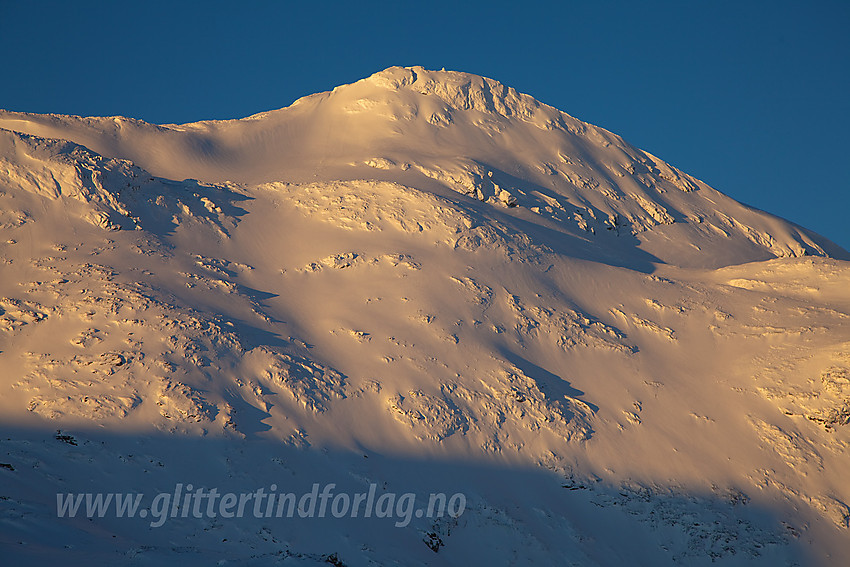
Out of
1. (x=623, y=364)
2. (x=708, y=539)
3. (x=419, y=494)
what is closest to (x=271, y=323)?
(x=419, y=494)

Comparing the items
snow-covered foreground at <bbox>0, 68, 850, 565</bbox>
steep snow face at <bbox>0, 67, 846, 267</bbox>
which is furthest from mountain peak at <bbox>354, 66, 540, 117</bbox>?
snow-covered foreground at <bbox>0, 68, 850, 565</bbox>

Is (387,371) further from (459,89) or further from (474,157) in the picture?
(459,89)

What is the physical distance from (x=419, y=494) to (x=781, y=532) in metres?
20.3

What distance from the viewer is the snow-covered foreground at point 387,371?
3231cm

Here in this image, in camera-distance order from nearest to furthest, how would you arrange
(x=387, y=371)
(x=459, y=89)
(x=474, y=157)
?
(x=387, y=371) → (x=474, y=157) → (x=459, y=89)

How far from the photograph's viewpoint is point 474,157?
259ft

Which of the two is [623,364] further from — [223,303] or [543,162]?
[543,162]

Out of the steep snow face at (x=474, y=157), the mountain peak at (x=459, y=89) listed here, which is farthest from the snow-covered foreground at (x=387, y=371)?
the mountain peak at (x=459, y=89)

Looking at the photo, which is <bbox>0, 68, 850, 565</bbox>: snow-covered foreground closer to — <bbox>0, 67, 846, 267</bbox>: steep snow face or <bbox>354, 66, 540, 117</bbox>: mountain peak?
<bbox>0, 67, 846, 267</bbox>: steep snow face

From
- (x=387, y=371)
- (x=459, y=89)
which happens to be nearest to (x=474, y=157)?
(x=459, y=89)

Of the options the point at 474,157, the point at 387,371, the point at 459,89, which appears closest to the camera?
the point at 387,371

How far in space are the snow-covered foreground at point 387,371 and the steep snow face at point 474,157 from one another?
872 millimetres

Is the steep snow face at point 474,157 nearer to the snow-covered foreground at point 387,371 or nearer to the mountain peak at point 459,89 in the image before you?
the mountain peak at point 459,89

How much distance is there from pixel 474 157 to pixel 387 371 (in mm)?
41202
